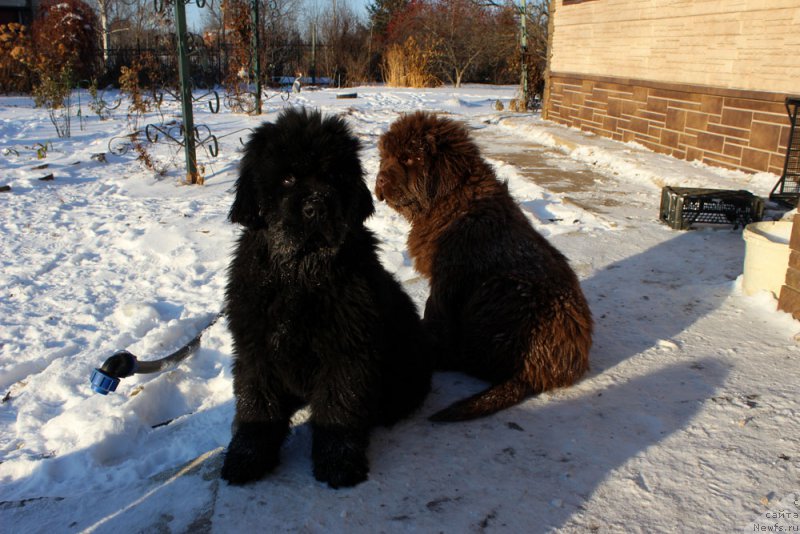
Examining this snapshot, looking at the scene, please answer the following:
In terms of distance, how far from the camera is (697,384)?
3.40 m

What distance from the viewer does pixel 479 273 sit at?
3.49 meters

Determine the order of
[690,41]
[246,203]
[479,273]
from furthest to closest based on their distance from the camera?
1. [690,41]
2. [479,273]
3. [246,203]

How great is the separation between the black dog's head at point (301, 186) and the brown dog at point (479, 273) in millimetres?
1137

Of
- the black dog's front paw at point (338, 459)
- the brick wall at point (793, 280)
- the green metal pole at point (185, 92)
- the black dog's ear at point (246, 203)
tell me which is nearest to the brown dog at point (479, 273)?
the black dog's front paw at point (338, 459)

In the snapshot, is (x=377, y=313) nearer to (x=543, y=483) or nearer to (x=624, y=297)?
(x=543, y=483)

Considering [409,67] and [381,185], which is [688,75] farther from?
[409,67]

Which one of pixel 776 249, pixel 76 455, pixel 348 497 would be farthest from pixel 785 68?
pixel 76 455

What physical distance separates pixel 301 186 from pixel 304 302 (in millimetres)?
489

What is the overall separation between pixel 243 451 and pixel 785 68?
8.55 meters

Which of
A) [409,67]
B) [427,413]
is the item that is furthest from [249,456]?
[409,67]

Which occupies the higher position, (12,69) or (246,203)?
(12,69)

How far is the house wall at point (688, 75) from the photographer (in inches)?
319

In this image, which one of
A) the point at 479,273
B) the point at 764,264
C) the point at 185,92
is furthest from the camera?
the point at 185,92

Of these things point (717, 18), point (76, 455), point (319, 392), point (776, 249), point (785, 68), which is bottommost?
point (76, 455)
